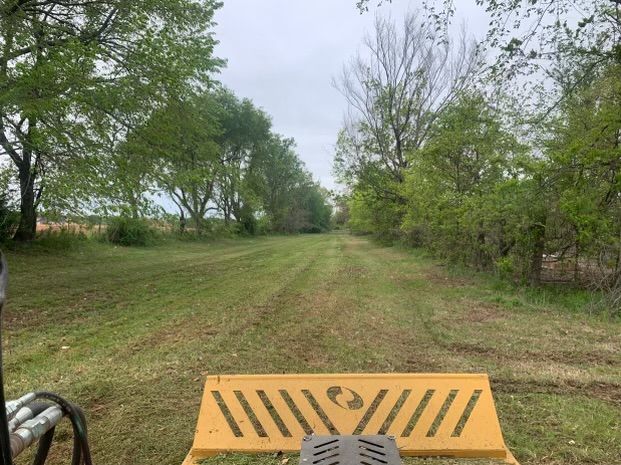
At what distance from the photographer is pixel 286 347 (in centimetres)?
532

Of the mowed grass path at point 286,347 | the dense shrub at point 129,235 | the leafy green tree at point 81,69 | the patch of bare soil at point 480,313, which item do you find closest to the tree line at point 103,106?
the leafy green tree at point 81,69

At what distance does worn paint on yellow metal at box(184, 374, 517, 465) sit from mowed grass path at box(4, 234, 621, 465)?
0.83 ft

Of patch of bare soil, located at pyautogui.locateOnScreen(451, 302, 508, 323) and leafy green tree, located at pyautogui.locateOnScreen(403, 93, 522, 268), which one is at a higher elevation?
leafy green tree, located at pyautogui.locateOnScreen(403, 93, 522, 268)

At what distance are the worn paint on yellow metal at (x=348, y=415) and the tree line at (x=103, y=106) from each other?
7033 millimetres

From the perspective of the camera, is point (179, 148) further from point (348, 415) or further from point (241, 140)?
point (241, 140)

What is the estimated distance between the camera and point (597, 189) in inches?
303

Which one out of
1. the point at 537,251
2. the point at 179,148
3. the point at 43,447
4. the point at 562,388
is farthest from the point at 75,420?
the point at 179,148

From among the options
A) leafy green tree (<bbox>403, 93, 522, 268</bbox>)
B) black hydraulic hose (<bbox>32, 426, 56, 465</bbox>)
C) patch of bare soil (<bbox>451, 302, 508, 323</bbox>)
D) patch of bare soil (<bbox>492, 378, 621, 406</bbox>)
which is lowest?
patch of bare soil (<bbox>492, 378, 621, 406</bbox>)

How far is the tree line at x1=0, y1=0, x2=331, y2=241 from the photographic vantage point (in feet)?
28.4

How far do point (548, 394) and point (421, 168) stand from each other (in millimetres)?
10873

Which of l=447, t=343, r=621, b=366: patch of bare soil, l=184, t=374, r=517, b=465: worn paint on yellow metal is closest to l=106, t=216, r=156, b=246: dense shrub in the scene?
l=447, t=343, r=621, b=366: patch of bare soil

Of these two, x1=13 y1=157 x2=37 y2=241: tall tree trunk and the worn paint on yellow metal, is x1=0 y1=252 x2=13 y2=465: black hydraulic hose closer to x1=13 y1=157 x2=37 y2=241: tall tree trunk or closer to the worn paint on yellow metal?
the worn paint on yellow metal

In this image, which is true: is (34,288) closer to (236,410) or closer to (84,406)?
(84,406)

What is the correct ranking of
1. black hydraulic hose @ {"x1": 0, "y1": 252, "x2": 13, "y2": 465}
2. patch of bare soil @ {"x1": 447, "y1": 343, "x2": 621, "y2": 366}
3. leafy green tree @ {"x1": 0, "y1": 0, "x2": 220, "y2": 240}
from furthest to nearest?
leafy green tree @ {"x1": 0, "y1": 0, "x2": 220, "y2": 240}, patch of bare soil @ {"x1": 447, "y1": 343, "x2": 621, "y2": 366}, black hydraulic hose @ {"x1": 0, "y1": 252, "x2": 13, "y2": 465}
